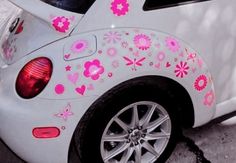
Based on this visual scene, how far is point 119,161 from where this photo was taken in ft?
8.44

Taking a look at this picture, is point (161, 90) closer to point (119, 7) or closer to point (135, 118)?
point (135, 118)

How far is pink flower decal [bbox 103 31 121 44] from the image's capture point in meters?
2.16

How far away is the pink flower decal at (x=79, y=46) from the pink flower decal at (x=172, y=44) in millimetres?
526

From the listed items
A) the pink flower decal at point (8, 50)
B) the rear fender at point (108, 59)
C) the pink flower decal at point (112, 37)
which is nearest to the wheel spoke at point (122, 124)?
the rear fender at point (108, 59)

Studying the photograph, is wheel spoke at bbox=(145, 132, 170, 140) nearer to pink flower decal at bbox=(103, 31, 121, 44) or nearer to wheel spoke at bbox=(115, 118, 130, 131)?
wheel spoke at bbox=(115, 118, 130, 131)

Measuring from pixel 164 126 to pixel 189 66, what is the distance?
51cm

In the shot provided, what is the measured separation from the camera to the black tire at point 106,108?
2232 mm

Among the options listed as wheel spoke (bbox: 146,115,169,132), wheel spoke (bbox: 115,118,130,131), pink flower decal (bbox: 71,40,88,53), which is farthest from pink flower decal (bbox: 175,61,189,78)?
pink flower decal (bbox: 71,40,88,53)

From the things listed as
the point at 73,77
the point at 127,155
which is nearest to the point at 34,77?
the point at 73,77

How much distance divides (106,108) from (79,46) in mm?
425

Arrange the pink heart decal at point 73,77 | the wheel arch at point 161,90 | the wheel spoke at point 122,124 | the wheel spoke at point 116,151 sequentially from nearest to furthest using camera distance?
the pink heart decal at point 73,77 → the wheel arch at point 161,90 → the wheel spoke at point 122,124 → the wheel spoke at point 116,151

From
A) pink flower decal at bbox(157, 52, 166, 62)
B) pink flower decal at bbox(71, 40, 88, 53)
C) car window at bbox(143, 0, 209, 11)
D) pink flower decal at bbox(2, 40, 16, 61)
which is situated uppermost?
pink flower decal at bbox(2, 40, 16, 61)

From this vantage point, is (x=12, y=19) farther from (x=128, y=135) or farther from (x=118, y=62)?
(x=128, y=135)

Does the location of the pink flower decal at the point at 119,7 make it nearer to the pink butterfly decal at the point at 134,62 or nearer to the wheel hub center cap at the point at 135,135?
Result: the pink butterfly decal at the point at 134,62
